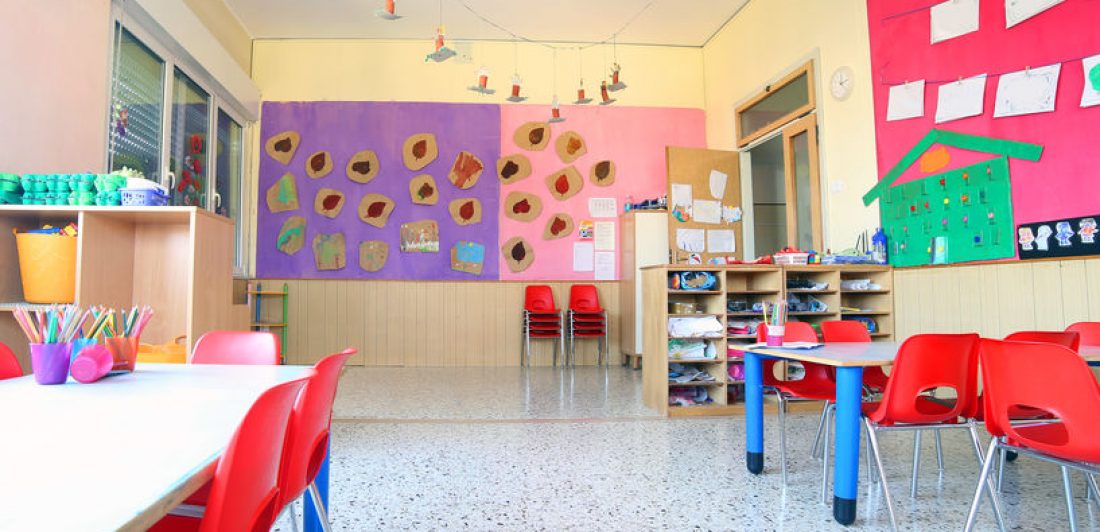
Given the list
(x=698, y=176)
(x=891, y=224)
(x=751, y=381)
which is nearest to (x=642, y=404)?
(x=751, y=381)

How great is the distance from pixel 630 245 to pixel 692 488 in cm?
394

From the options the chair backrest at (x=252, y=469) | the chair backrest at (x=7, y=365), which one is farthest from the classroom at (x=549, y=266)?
the chair backrest at (x=7, y=365)

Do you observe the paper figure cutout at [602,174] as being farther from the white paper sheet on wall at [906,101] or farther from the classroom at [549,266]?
the white paper sheet on wall at [906,101]

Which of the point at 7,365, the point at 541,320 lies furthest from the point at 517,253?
the point at 7,365

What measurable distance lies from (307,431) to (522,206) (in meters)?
5.43

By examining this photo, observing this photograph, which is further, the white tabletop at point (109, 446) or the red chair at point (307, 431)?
the red chair at point (307, 431)

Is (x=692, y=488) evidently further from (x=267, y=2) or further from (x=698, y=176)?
(x=267, y=2)

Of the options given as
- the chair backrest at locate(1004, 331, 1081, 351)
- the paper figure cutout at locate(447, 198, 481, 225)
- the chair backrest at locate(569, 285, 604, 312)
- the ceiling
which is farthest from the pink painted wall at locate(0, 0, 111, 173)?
the chair backrest at locate(1004, 331, 1081, 351)

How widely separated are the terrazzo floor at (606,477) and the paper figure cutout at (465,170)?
3086mm

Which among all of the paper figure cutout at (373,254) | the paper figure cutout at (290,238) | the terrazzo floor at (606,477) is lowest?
the terrazzo floor at (606,477)

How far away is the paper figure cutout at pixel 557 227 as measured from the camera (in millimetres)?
6590

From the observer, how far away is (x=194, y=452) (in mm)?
806

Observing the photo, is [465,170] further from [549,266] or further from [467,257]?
[549,266]

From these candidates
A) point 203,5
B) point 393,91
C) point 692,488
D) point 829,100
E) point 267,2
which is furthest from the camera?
point 393,91
